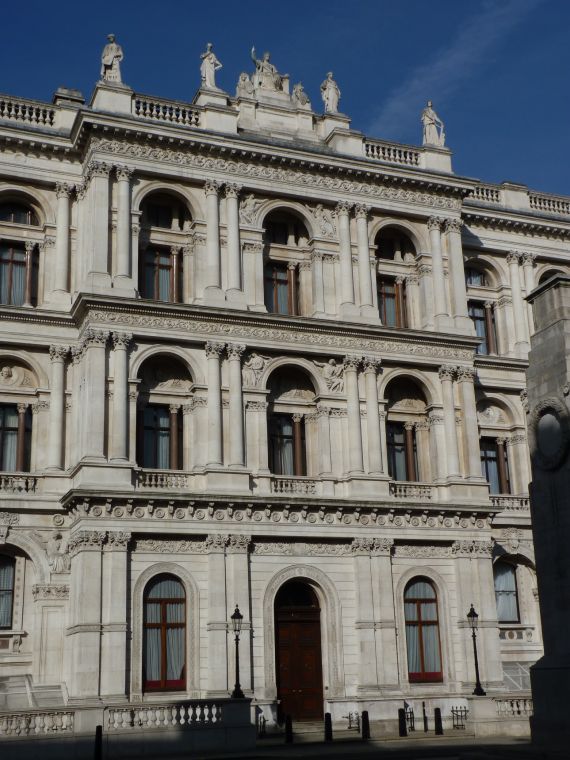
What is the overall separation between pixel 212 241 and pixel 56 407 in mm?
8616

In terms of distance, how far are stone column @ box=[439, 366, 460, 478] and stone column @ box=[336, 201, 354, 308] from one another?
4845mm

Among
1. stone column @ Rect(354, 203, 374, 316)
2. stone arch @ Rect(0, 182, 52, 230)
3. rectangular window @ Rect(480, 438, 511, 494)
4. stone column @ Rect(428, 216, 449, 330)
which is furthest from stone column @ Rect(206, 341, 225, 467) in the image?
rectangular window @ Rect(480, 438, 511, 494)

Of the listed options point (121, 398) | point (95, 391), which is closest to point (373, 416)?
point (121, 398)

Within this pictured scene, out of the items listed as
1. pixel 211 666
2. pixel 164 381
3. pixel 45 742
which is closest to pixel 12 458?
pixel 164 381

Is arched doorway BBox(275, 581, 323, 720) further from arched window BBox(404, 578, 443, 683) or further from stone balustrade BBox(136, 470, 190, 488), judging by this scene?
stone balustrade BBox(136, 470, 190, 488)

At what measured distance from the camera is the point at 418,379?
4075cm

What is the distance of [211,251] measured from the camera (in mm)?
38469

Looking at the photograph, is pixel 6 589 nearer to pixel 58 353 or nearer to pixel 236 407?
pixel 58 353

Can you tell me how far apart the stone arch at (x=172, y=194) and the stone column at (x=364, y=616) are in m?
14.0

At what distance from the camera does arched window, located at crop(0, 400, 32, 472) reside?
3591cm

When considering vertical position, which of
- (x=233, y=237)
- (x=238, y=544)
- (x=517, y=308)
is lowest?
(x=238, y=544)

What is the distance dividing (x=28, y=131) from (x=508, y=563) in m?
26.0

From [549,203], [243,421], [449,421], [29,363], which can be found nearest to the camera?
[29,363]

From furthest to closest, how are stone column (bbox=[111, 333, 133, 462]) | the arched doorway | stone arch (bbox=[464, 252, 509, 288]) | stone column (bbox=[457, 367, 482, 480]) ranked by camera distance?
stone arch (bbox=[464, 252, 509, 288])
stone column (bbox=[457, 367, 482, 480])
the arched doorway
stone column (bbox=[111, 333, 133, 462])
